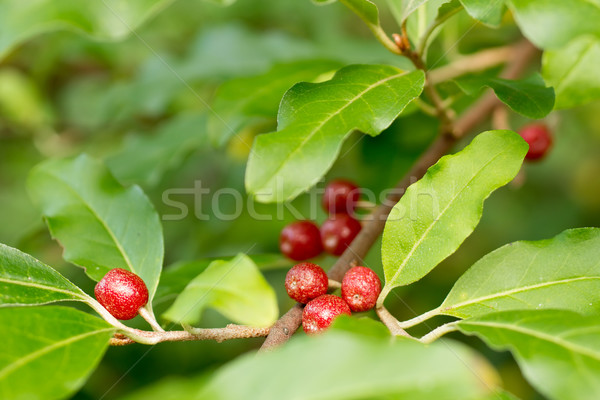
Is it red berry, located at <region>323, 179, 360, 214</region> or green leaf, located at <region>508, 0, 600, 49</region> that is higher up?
green leaf, located at <region>508, 0, 600, 49</region>

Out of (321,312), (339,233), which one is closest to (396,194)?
(339,233)

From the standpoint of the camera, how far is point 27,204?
8.32ft

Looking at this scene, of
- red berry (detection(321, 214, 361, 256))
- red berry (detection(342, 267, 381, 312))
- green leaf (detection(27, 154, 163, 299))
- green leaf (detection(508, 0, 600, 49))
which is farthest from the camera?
red berry (detection(321, 214, 361, 256))

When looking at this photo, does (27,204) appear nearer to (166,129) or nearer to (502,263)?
(166,129)

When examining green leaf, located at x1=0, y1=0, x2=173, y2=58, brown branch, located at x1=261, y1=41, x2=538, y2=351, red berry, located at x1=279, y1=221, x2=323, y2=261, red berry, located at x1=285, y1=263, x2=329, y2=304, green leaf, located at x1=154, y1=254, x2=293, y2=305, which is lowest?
red berry, located at x1=279, y1=221, x2=323, y2=261

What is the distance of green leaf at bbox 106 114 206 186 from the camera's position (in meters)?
1.61

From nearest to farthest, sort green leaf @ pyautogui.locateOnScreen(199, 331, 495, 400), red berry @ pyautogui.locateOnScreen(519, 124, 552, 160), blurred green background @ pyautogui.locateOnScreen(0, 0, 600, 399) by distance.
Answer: green leaf @ pyautogui.locateOnScreen(199, 331, 495, 400)
red berry @ pyautogui.locateOnScreen(519, 124, 552, 160)
blurred green background @ pyautogui.locateOnScreen(0, 0, 600, 399)

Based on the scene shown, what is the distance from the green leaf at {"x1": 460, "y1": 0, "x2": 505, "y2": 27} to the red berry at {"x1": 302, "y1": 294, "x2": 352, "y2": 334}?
18.0 inches

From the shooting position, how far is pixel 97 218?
3.76ft

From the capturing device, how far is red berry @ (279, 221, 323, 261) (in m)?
1.25

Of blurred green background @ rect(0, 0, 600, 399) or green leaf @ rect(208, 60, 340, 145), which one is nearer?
green leaf @ rect(208, 60, 340, 145)

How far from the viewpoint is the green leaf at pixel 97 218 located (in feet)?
3.51

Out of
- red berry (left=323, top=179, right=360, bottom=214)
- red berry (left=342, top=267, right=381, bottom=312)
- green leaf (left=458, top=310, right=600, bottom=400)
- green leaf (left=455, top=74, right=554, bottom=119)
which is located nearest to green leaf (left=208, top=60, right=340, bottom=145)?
red berry (left=323, top=179, right=360, bottom=214)

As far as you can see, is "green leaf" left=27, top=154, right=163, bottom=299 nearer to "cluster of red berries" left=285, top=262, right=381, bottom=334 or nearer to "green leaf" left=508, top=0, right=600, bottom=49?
"cluster of red berries" left=285, top=262, right=381, bottom=334
